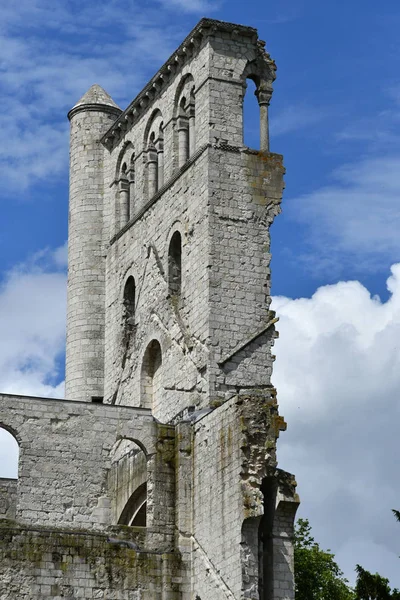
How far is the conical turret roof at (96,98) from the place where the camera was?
4134 cm

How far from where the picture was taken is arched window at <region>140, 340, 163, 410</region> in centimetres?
3541

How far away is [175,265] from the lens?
3484 centimetres

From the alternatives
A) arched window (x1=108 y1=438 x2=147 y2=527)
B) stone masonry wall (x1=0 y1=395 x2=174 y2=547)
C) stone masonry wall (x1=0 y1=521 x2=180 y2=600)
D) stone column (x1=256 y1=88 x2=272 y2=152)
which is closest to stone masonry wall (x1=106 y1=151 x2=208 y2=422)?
arched window (x1=108 y1=438 x2=147 y2=527)

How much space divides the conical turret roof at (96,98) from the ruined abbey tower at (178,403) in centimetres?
301

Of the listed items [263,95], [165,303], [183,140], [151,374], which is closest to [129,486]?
[151,374]

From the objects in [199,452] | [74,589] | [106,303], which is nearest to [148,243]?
[106,303]

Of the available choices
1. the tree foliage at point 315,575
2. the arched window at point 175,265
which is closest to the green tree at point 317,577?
the tree foliage at point 315,575

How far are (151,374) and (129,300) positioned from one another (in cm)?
255

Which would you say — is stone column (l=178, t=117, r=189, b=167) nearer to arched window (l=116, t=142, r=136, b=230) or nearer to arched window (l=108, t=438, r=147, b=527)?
arched window (l=116, t=142, r=136, b=230)

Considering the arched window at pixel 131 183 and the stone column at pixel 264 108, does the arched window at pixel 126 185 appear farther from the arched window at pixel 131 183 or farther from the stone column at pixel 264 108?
the stone column at pixel 264 108

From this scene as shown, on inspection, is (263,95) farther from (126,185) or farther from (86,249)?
(86,249)

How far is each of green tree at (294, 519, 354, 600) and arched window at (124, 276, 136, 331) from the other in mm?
9880

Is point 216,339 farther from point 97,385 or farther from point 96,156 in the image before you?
point 96,156

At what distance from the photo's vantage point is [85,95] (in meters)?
41.6
